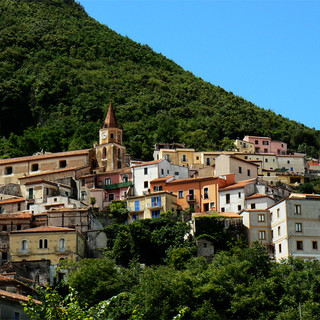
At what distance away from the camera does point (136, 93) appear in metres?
146

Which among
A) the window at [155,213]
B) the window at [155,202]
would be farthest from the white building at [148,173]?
the window at [155,213]

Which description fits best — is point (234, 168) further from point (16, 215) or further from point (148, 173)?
point (16, 215)

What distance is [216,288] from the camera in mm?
59938

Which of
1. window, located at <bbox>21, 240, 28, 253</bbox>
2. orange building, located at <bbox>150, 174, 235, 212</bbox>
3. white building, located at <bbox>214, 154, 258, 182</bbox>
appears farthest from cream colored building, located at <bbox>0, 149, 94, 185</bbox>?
window, located at <bbox>21, 240, 28, 253</bbox>

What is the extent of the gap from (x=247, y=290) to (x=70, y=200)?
1169 inches

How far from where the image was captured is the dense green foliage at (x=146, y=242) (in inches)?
2847

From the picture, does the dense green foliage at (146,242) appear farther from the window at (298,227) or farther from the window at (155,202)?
the window at (298,227)

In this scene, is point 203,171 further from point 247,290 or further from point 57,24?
point 57,24

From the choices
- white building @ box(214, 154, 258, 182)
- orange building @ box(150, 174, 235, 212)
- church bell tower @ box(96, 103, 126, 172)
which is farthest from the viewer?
church bell tower @ box(96, 103, 126, 172)

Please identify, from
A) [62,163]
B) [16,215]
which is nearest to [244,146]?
[62,163]

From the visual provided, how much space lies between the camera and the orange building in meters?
82.4

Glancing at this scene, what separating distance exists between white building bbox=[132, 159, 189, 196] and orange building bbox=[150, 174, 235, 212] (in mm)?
3131

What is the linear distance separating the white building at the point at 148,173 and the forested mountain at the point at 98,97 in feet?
78.2

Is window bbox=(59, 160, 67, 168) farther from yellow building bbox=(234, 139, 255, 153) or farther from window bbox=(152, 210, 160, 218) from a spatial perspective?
yellow building bbox=(234, 139, 255, 153)
